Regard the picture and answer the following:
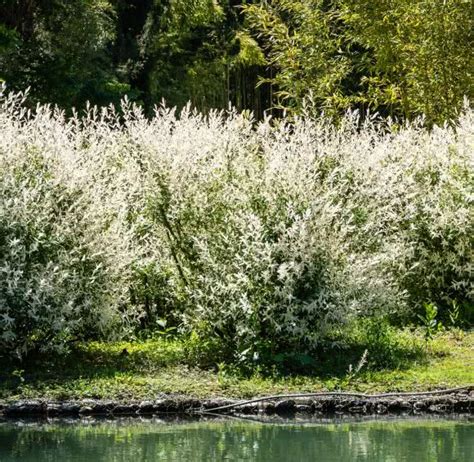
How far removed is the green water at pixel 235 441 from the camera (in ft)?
28.2

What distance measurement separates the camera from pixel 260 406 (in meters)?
10.2

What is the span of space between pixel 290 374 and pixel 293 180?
1937 millimetres

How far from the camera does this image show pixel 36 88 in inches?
931

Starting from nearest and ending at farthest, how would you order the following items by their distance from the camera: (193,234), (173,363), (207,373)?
(207,373) < (173,363) < (193,234)

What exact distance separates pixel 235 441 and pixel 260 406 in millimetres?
1114

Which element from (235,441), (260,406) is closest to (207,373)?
(260,406)

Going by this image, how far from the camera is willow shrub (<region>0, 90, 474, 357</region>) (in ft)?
36.4

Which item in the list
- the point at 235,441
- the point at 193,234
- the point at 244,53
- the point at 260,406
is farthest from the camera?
the point at 244,53

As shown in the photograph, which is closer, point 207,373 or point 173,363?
point 207,373

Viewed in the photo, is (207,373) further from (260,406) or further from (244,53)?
(244,53)

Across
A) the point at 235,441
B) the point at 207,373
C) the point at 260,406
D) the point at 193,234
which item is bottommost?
the point at 235,441

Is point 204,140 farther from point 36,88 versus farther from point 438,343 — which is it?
point 36,88

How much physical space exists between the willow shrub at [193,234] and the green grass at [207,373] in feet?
0.94

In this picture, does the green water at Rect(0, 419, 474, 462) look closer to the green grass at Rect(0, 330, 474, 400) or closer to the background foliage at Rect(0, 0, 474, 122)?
the green grass at Rect(0, 330, 474, 400)
